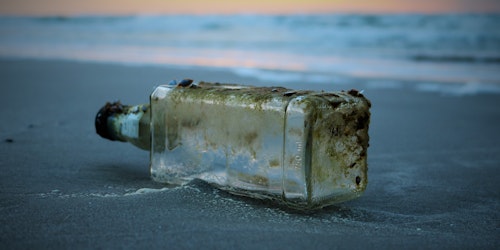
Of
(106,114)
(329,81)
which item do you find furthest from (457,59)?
(106,114)

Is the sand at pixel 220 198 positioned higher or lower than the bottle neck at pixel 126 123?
lower

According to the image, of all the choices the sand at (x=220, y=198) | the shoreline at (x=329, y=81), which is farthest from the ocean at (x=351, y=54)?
the sand at (x=220, y=198)

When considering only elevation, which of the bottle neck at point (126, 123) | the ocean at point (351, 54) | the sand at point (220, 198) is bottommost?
the sand at point (220, 198)

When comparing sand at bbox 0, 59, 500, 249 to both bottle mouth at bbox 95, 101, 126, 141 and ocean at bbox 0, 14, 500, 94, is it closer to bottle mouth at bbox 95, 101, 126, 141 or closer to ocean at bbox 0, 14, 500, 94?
bottle mouth at bbox 95, 101, 126, 141

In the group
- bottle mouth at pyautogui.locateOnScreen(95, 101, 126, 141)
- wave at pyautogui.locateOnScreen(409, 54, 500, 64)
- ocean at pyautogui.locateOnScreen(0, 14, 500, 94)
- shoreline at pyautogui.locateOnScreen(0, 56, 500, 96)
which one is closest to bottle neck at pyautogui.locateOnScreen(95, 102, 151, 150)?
bottle mouth at pyautogui.locateOnScreen(95, 101, 126, 141)

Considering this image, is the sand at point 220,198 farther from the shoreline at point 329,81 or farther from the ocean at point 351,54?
the ocean at point 351,54

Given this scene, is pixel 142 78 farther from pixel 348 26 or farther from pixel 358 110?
pixel 348 26
